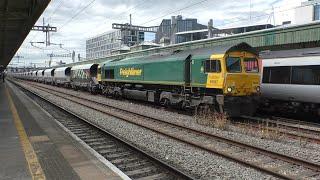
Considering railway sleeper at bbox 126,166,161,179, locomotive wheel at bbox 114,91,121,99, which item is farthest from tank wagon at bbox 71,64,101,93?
railway sleeper at bbox 126,166,161,179

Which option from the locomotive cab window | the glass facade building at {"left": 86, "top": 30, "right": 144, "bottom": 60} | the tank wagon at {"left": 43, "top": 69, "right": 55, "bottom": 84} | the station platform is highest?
the glass facade building at {"left": 86, "top": 30, "right": 144, "bottom": 60}

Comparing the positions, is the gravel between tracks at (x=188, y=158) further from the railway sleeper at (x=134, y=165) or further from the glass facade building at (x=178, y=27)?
the glass facade building at (x=178, y=27)

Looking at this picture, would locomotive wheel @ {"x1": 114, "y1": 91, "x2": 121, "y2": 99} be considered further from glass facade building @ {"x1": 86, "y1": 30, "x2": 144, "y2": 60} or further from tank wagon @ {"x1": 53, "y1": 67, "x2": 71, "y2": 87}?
glass facade building @ {"x1": 86, "y1": 30, "x2": 144, "y2": 60}

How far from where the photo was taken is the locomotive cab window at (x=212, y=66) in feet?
58.9

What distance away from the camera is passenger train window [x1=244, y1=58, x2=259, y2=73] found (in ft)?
60.2

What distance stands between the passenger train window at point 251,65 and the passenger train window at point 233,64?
1.32 ft

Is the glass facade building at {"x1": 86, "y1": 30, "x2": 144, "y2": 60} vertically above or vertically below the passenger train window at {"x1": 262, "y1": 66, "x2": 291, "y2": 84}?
above

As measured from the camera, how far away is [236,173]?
8625 mm

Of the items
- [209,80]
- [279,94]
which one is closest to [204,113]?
[209,80]

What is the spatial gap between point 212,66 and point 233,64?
889mm

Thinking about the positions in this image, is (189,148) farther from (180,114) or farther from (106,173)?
(180,114)

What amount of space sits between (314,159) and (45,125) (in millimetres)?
9022

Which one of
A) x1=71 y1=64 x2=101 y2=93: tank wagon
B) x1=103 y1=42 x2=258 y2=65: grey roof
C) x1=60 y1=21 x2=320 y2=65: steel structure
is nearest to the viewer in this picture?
x1=103 y1=42 x2=258 y2=65: grey roof

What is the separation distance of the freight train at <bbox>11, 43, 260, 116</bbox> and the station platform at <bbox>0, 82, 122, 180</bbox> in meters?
6.93
